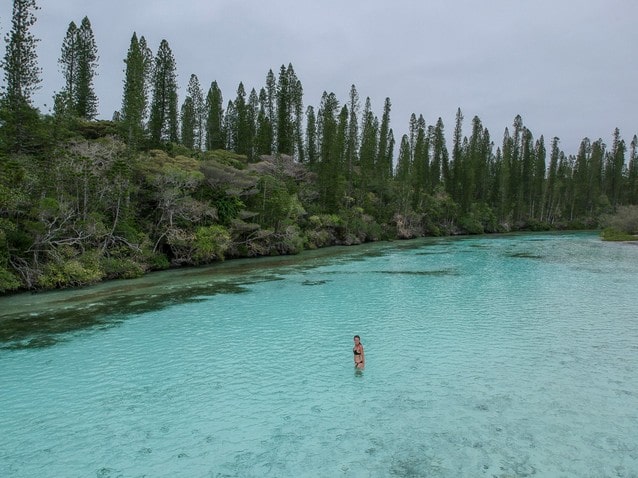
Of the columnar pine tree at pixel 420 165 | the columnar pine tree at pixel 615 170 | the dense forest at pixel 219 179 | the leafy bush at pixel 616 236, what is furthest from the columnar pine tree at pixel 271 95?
the columnar pine tree at pixel 615 170

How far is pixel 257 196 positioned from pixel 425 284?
1885 centimetres

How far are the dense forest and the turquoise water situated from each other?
5.17 metres

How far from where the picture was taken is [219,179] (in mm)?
33719

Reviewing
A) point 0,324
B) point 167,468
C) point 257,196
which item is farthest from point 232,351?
point 257,196

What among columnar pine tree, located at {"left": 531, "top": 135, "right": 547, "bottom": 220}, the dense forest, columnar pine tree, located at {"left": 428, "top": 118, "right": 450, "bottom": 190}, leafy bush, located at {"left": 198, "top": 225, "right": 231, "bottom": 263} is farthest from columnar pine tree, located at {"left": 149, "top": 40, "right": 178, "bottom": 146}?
columnar pine tree, located at {"left": 531, "top": 135, "right": 547, "bottom": 220}

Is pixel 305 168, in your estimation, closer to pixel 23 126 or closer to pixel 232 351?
pixel 23 126

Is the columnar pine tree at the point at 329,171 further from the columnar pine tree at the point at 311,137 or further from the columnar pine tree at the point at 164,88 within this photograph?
the columnar pine tree at the point at 164,88

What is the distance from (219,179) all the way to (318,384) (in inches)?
1025

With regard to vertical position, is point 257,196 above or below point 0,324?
above

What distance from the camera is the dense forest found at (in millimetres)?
23016

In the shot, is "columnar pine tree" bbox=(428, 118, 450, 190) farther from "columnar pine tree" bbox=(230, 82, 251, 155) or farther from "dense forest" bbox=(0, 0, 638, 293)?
"columnar pine tree" bbox=(230, 82, 251, 155)

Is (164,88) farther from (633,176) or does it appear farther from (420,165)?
(633,176)

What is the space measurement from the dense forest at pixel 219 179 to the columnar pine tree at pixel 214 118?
9.7 inches

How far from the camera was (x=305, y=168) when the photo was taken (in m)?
56.1
